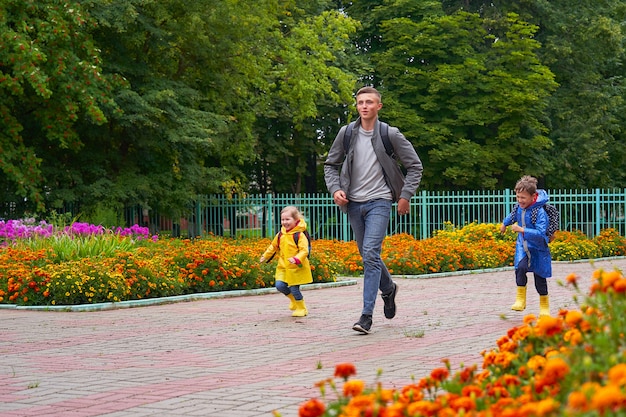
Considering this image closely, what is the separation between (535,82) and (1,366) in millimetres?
31232

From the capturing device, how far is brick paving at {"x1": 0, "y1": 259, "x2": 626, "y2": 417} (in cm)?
640

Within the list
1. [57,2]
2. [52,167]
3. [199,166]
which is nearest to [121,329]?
[57,2]

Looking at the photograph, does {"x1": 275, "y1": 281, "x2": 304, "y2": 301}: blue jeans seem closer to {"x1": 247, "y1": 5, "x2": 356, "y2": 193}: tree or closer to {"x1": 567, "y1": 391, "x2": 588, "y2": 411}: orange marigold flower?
{"x1": 567, "y1": 391, "x2": 588, "y2": 411}: orange marigold flower

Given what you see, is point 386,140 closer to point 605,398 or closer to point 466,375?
point 466,375

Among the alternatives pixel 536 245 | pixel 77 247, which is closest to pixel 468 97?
pixel 77 247

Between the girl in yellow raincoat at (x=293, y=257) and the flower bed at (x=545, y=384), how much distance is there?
707cm

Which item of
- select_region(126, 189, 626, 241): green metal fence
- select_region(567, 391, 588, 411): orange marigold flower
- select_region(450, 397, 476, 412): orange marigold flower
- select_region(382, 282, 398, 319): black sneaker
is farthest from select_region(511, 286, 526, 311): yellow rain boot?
select_region(126, 189, 626, 241): green metal fence

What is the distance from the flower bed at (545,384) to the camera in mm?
2826

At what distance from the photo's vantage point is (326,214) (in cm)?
3091

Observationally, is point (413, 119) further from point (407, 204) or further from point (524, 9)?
point (407, 204)

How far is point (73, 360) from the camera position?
830 cm

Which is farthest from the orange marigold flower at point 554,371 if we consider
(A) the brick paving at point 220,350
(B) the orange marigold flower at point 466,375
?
(A) the brick paving at point 220,350

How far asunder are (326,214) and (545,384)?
27.6 meters

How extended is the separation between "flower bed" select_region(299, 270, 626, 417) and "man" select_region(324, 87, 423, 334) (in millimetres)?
5277
